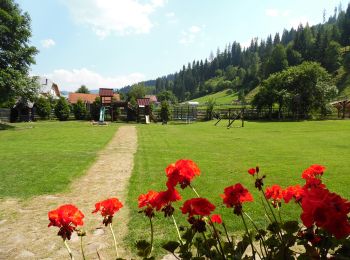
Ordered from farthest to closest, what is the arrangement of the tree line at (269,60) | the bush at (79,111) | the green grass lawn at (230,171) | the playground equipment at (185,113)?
the tree line at (269,60) → the playground equipment at (185,113) → the bush at (79,111) → the green grass lawn at (230,171)

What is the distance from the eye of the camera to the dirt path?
5.02m

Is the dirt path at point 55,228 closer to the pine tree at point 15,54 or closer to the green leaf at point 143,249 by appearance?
the green leaf at point 143,249

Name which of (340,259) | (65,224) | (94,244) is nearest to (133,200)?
(94,244)

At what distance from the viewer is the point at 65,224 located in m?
2.43

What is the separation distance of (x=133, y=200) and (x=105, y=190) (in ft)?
4.46

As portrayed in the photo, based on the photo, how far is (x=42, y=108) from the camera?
49.4 metres

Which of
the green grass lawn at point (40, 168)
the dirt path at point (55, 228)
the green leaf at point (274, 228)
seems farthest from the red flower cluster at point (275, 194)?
the green grass lawn at point (40, 168)

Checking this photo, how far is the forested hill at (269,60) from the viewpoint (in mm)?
97500

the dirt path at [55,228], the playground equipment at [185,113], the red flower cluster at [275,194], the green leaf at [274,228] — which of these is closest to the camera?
the green leaf at [274,228]

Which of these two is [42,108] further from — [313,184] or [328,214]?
[328,214]

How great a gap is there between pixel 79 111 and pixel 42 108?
17.8ft

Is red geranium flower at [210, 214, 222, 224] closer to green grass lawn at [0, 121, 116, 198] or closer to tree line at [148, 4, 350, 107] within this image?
green grass lawn at [0, 121, 116, 198]

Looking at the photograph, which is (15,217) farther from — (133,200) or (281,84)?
(281,84)

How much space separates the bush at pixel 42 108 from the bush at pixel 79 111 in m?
3.96
